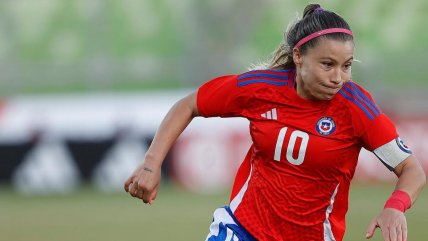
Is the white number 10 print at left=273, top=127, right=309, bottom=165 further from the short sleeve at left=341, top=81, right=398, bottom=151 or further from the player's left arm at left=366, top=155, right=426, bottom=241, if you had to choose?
the player's left arm at left=366, top=155, right=426, bottom=241

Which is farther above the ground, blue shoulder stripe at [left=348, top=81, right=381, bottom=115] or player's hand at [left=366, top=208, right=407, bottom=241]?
blue shoulder stripe at [left=348, top=81, right=381, bottom=115]

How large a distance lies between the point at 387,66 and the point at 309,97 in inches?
500

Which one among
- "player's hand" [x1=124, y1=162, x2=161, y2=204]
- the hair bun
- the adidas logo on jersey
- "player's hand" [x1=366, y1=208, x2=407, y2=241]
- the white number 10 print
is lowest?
"player's hand" [x1=124, y1=162, x2=161, y2=204]

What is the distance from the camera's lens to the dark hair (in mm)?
5441

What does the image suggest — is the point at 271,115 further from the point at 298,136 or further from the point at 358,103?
the point at 358,103

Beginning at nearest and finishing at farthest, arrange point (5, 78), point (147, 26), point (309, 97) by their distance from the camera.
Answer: point (309, 97) < point (5, 78) < point (147, 26)

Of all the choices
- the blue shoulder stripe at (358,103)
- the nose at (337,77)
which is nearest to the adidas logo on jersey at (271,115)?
the blue shoulder stripe at (358,103)

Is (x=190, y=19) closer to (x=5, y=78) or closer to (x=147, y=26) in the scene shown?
(x=147, y=26)

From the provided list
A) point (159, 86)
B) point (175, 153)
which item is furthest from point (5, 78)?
point (175, 153)

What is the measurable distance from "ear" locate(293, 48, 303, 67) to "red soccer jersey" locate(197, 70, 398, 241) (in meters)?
0.13

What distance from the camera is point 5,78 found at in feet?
58.4

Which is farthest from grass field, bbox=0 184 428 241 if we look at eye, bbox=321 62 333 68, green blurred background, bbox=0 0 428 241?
eye, bbox=321 62 333 68

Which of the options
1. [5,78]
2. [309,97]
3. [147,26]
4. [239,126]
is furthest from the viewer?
[147,26]

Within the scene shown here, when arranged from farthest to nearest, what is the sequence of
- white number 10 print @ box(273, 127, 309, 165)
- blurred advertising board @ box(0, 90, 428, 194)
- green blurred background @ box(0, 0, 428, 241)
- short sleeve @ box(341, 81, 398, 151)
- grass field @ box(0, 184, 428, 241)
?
green blurred background @ box(0, 0, 428, 241) < blurred advertising board @ box(0, 90, 428, 194) < grass field @ box(0, 184, 428, 241) < white number 10 print @ box(273, 127, 309, 165) < short sleeve @ box(341, 81, 398, 151)
